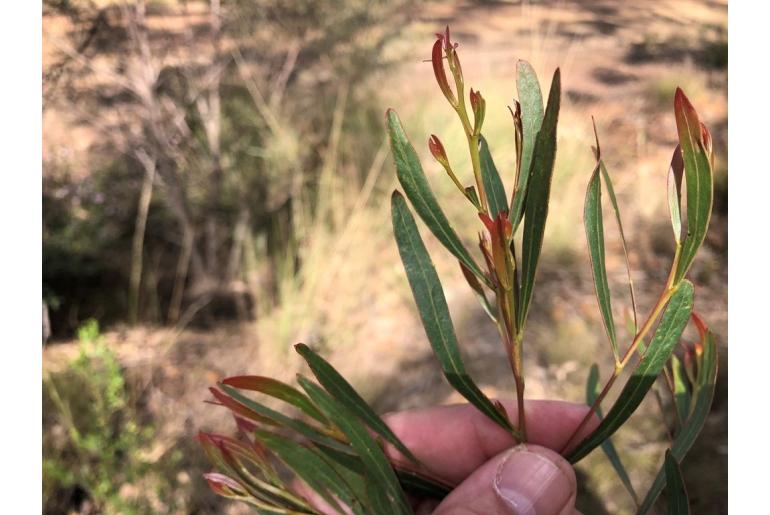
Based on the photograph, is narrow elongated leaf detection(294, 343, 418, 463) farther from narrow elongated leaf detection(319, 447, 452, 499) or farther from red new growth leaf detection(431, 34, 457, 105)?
red new growth leaf detection(431, 34, 457, 105)

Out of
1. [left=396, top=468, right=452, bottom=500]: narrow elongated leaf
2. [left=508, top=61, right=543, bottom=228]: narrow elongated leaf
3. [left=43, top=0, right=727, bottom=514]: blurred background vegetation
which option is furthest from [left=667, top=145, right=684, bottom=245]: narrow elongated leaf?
[left=43, top=0, right=727, bottom=514]: blurred background vegetation

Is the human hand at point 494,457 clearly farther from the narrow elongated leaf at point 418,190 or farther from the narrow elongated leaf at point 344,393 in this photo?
the narrow elongated leaf at point 418,190

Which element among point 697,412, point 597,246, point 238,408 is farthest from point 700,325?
point 238,408

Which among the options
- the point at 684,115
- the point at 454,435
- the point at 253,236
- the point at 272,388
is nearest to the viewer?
the point at 684,115

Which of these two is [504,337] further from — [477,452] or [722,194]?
[722,194]

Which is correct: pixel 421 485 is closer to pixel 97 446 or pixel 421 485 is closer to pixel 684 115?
pixel 684 115

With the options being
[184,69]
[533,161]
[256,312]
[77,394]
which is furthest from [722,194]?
[533,161]
